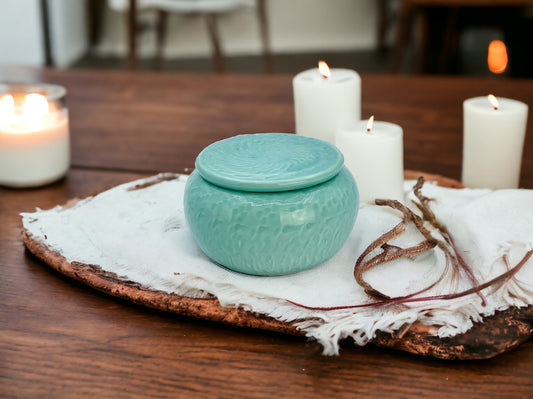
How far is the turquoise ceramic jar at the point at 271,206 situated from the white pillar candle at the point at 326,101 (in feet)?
0.54

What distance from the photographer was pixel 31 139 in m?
0.64

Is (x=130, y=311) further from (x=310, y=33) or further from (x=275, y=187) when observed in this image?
(x=310, y=33)

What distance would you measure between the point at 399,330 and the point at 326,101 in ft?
0.90

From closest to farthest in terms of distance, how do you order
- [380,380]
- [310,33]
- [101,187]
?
[380,380] → [101,187] → [310,33]

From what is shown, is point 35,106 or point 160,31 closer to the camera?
point 35,106

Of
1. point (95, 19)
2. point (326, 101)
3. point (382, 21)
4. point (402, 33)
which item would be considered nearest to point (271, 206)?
point (326, 101)

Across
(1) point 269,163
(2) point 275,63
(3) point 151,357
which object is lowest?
(2) point 275,63

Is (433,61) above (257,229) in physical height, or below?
below

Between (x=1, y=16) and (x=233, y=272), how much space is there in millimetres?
2387

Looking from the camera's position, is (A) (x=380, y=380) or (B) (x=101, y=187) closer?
(A) (x=380, y=380)

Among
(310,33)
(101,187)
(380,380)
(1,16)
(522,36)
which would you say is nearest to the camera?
(380,380)

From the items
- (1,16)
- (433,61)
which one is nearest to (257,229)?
(1,16)

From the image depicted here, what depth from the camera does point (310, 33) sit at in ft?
10.7

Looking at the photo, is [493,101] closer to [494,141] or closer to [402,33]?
[494,141]
